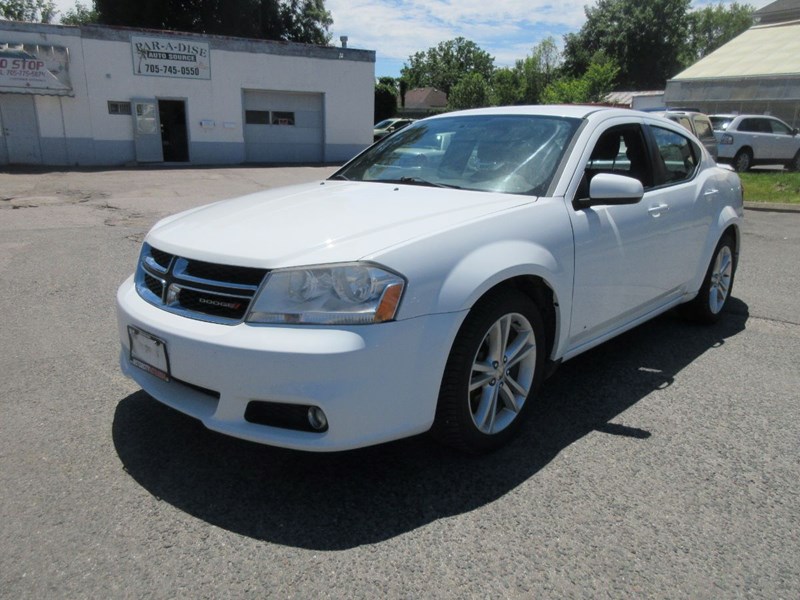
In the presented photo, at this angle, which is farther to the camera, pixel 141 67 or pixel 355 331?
pixel 141 67

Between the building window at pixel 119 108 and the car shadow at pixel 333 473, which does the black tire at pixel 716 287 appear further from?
the building window at pixel 119 108

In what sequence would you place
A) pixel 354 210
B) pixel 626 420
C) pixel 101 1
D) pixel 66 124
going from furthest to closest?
pixel 101 1, pixel 66 124, pixel 626 420, pixel 354 210

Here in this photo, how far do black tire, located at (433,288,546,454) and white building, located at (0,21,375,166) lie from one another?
72.0 feet

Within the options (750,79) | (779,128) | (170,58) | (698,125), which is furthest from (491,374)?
(750,79)

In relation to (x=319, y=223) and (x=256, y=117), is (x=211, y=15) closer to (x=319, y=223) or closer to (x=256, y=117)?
(x=256, y=117)

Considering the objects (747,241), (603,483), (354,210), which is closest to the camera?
(603,483)

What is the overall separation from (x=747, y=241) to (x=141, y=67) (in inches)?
789

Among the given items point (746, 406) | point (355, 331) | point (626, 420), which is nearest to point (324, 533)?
point (355, 331)

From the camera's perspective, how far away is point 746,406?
11.7 feet

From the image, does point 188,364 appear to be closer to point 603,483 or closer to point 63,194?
point 603,483

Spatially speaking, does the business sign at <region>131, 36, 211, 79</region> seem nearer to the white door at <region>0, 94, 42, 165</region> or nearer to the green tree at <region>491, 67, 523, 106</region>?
the white door at <region>0, 94, 42, 165</region>

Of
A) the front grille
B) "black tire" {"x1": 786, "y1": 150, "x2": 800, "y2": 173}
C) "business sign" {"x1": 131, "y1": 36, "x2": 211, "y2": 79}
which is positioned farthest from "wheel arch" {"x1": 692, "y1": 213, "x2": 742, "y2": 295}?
"business sign" {"x1": 131, "y1": 36, "x2": 211, "y2": 79}

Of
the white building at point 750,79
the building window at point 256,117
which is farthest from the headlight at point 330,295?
the white building at point 750,79

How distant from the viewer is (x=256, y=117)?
24219mm
